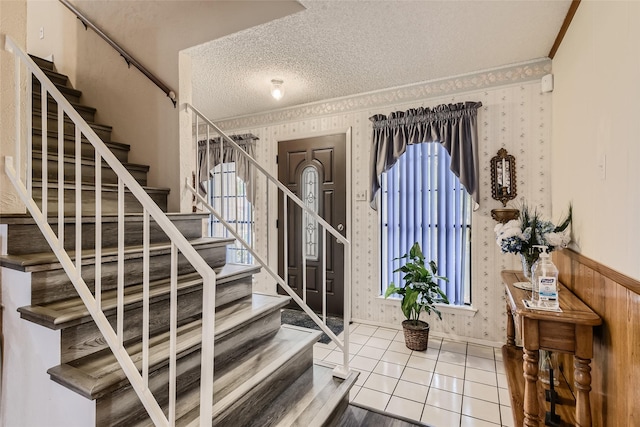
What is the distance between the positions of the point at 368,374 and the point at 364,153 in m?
2.24

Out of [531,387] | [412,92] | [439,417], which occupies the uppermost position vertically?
[412,92]

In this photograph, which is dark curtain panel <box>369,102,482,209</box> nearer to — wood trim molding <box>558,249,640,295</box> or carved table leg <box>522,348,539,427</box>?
wood trim molding <box>558,249,640,295</box>

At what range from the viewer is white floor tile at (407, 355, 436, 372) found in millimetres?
2633

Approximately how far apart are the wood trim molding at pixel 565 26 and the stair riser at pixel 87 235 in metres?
2.92

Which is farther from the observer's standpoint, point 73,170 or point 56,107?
point 56,107

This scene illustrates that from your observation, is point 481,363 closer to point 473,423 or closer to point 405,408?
point 473,423

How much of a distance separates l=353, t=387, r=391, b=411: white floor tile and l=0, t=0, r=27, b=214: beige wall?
230 cm

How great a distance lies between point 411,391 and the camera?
2293 millimetres

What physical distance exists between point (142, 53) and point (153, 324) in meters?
2.25

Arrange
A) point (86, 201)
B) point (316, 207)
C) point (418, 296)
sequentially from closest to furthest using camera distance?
point (86, 201)
point (418, 296)
point (316, 207)

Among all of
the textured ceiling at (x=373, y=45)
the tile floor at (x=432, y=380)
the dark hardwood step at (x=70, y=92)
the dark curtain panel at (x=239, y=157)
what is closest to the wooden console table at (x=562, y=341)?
the tile floor at (x=432, y=380)

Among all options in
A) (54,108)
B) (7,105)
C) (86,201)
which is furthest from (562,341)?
(54,108)

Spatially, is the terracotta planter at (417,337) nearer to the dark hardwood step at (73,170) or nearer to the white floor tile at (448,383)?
the white floor tile at (448,383)

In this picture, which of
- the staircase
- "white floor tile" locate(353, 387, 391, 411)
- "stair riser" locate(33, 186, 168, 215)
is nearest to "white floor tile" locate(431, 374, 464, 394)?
"white floor tile" locate(353, 387, 391, 411)
